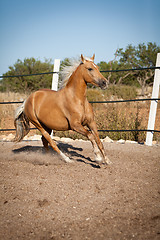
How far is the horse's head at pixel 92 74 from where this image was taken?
144 inches

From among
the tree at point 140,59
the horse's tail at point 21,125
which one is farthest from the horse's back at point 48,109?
the tree at point 140,59

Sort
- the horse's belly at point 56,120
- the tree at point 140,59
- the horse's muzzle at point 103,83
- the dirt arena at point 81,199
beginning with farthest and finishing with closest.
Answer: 1. the tree at point 140,59
2. the horse's belly at point 56,120
3. the horse's muzzle at point 103,83
4. the dirt arena at point 81,199

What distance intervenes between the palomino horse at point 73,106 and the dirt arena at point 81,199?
0.51 metres

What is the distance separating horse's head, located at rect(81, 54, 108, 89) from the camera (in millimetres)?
3666

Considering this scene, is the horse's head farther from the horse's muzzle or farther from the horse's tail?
the horse's tail

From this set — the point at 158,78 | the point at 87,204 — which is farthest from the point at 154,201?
the point at 158,78

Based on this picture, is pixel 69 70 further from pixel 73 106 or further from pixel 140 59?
pixel 140 59

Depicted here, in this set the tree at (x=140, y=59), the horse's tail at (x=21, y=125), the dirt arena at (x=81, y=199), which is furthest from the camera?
the tree at (x=140, y=59)

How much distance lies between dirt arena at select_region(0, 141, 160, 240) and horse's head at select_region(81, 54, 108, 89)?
1382mm

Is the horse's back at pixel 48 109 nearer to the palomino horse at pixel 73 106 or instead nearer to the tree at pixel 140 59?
the palomino horse at pixel 73 106

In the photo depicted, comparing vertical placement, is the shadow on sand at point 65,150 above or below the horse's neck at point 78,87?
below

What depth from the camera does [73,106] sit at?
3.82m

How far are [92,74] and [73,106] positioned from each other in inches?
24.1

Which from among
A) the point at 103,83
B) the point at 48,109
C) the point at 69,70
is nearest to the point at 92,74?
the point at 103,83
